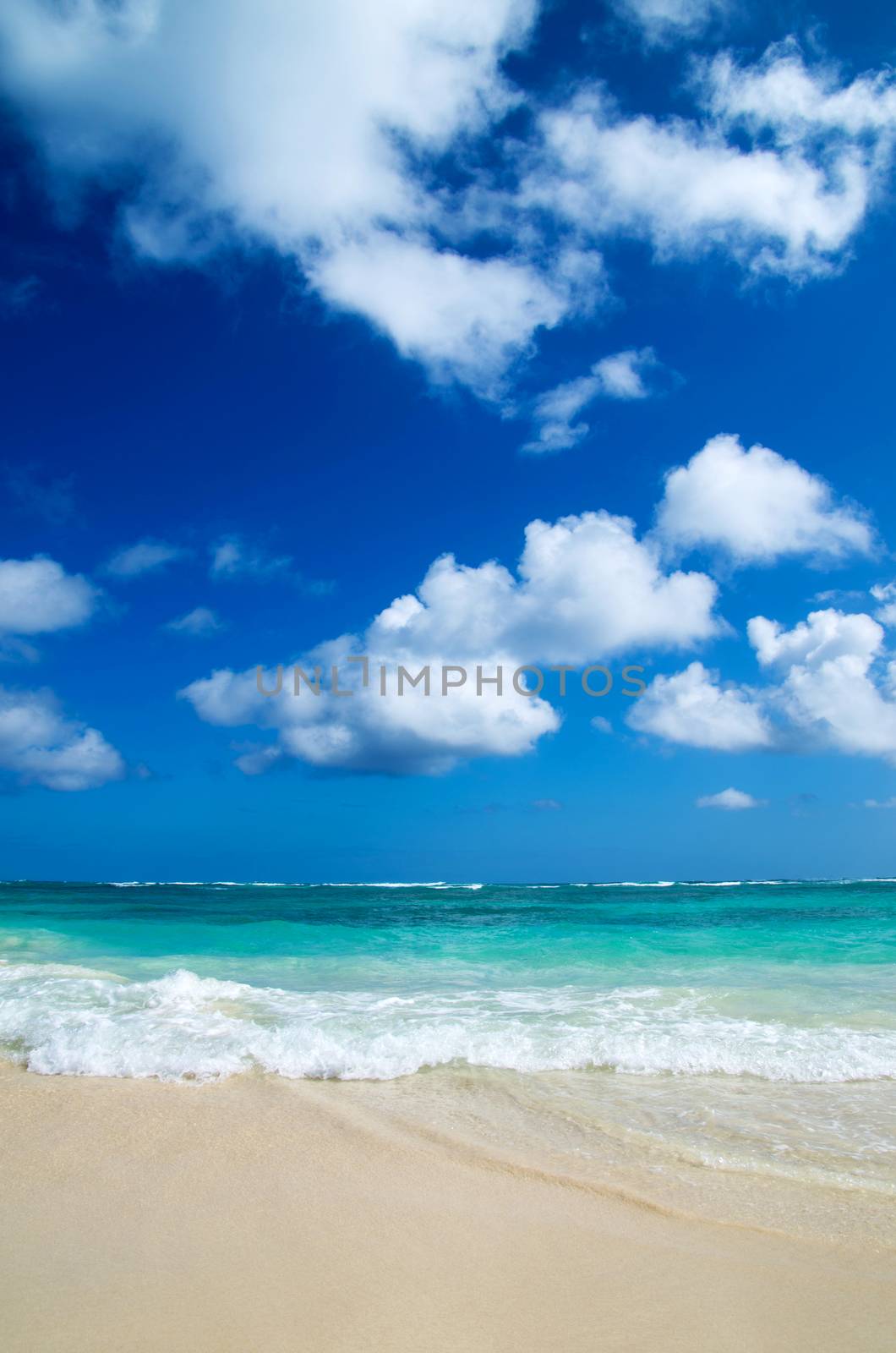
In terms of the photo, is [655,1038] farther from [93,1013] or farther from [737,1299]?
[93,1013]

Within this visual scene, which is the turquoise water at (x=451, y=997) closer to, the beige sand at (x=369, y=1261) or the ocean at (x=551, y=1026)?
the ocean at (x=551, y=1026)

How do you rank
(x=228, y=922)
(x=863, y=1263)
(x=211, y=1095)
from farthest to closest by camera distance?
(x=228, y=922) < (x=211, y=1095) < (x=863, y=1263)

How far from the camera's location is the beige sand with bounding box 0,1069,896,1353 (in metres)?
3.21

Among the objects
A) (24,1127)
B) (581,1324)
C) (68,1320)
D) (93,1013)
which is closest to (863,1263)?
(581,1324)

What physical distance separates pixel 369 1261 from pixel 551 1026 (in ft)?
18.6

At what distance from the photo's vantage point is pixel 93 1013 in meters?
8.91

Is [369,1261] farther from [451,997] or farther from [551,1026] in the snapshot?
[451,997]

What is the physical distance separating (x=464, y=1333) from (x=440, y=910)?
91.6 feet

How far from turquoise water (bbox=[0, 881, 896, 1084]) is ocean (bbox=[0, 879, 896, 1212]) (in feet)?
0.15

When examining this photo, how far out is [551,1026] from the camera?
9.05 metres

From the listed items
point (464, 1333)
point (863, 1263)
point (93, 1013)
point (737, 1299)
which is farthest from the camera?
point (93, 1013)

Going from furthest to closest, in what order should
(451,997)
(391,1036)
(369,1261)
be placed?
1. (451,997)
2. (391,1036)
3. (369,1261)

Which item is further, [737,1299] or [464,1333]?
[737,1299]

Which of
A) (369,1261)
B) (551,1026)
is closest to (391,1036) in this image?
(551,1026)
